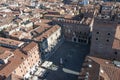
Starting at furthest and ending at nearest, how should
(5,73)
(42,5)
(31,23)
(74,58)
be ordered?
(42,5), (31,23), (74,58), (5,73)

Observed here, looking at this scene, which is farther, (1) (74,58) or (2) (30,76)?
(1) (74,58)

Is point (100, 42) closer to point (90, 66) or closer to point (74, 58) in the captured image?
point (90, 66)

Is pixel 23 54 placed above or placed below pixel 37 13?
below

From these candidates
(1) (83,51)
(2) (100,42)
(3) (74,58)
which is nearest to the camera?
(2) (100,42)

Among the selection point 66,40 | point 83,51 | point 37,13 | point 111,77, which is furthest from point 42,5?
point 111,77

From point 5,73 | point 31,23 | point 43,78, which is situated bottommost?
point 43,78

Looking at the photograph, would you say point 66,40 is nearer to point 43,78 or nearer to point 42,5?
point 43,78

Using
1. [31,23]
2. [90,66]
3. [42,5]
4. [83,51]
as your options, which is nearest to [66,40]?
[83,51]
